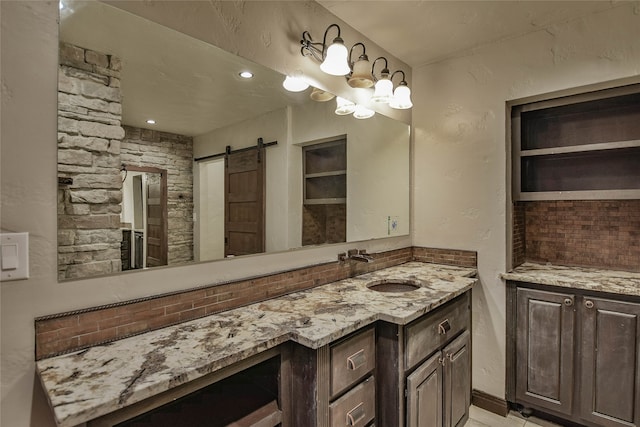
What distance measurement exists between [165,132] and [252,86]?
1.62ft

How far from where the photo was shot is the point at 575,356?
197 cm

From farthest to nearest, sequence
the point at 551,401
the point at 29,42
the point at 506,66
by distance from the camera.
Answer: the point at 506,66 → the point at 551,401 → the point at 29,42

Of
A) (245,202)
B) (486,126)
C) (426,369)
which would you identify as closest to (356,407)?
(426,369)

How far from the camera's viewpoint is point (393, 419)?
4.79 ft

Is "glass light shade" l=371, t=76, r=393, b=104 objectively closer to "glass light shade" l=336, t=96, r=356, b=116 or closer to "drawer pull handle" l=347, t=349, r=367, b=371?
"glass light shade" l=336, t=96, r=356, b=116

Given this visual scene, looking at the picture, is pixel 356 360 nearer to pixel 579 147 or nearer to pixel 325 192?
pixel 325 192

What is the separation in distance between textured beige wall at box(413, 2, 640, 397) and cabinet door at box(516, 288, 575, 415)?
12 centimetres

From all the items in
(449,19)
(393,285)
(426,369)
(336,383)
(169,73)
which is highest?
(449,19)

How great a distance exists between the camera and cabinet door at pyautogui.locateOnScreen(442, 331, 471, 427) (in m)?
1.77

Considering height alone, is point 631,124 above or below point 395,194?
above

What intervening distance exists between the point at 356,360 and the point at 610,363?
1.61 meters

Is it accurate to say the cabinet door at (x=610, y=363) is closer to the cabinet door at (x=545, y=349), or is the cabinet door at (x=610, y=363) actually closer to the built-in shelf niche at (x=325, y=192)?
the cabinet door at (x=545, y=349)

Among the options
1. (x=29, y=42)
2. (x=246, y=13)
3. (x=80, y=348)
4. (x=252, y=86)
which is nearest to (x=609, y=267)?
(x=252, y=86)

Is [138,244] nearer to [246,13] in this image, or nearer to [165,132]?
[165,132]
